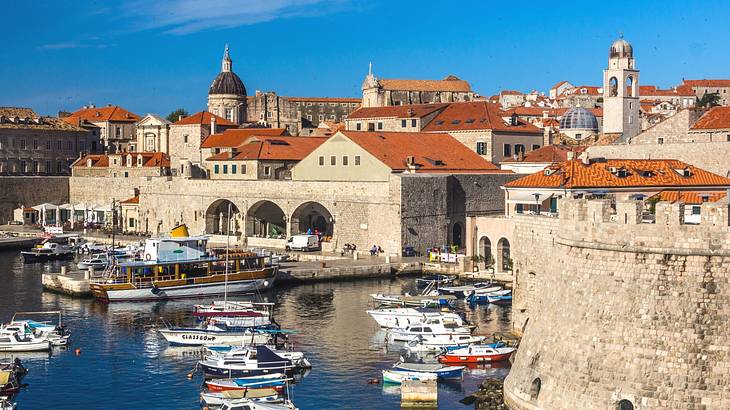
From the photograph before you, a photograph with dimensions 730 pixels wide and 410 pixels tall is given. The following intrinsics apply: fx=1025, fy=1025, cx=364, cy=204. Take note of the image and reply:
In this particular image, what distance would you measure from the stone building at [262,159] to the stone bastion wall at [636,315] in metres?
42.7

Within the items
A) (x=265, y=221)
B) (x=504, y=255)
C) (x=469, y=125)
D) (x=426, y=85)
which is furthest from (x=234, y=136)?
(x=504, y=255)

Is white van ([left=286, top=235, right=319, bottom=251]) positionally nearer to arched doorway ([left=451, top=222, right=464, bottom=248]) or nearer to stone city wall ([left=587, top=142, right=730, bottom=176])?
arched doorway ([left=451, top=222, right=464, bottom=248])

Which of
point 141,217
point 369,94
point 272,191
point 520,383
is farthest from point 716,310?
point 369,94

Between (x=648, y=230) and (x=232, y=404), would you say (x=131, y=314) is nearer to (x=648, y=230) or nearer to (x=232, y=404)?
(x=232, y=404)

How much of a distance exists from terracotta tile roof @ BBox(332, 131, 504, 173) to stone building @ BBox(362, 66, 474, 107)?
30183 mm

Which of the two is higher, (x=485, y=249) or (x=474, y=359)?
(x=485, y=249)

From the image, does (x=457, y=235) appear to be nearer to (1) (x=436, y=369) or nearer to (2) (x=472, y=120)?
(2) (x=472, y=120)

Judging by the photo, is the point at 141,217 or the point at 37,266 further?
the point at 141,217

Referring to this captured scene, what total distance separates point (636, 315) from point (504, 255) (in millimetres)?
28163

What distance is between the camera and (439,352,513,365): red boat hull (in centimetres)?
2761

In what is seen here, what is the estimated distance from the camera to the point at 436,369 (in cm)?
2641

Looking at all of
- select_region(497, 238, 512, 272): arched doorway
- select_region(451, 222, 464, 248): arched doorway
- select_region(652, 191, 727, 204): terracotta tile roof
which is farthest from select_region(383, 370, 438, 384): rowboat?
select_region(451, 222, 464, 248): arched doorway

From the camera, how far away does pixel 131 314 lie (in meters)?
37.8

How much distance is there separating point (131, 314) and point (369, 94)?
54092 millimetres
